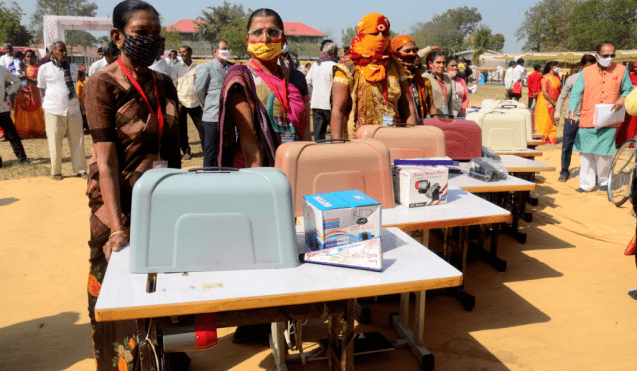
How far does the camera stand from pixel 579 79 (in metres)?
Result: 6.69

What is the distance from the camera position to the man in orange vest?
6.39 metres

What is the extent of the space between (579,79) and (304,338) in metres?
5.68

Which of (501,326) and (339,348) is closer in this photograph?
(339,348)

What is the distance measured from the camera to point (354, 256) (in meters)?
1.89

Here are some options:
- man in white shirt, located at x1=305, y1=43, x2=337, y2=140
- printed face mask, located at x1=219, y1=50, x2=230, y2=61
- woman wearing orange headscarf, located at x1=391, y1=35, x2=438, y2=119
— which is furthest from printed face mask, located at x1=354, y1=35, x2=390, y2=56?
man in white shirt, located at x1=305, y1=43, x2=337, y2=140

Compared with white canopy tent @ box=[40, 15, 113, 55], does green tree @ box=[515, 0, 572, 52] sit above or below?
above

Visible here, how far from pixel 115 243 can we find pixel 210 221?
541mm

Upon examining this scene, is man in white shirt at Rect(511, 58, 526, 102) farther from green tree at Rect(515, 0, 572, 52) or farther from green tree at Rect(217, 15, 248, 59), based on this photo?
Result: green tree at Rect(515, 0, 572, 52)

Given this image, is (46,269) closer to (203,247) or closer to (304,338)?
(304,338)

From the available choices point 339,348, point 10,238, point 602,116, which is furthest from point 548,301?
point 10,238

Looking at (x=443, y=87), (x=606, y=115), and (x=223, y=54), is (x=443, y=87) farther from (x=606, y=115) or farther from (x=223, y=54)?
(x=223, y=54)

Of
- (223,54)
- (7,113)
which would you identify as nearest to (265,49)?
(223,54)

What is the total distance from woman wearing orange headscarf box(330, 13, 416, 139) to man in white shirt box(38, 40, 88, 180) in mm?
4799

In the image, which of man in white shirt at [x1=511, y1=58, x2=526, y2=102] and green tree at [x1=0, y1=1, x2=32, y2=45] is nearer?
man in white shirt at [x1=511, y1=58, x2=526, y2=102]
